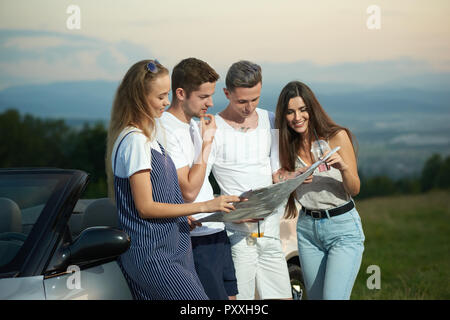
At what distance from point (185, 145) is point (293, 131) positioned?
0.79 meters

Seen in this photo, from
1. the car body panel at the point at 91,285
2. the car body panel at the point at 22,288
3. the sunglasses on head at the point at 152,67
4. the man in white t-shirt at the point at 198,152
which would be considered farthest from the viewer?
the man in white t-shirt at the point at 198,152

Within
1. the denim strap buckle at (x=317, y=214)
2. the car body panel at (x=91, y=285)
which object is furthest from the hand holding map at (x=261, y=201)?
the car body panel at (x=91, y=285)

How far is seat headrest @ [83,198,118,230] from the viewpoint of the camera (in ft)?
10.7

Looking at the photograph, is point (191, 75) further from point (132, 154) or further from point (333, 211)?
point (333, 211)

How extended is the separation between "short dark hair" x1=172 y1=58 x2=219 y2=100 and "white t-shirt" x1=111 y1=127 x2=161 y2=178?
0.64 meters

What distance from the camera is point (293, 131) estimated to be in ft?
11.3

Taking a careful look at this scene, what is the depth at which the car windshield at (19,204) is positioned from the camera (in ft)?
8.66

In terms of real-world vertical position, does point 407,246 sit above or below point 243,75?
below

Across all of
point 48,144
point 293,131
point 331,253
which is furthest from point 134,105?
point 48,144

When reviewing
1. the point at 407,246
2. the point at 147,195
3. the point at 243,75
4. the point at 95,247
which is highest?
the point at 243,75

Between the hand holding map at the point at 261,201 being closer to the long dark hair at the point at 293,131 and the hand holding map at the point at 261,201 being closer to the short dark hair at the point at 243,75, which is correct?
the long dark hair at the point at 293,131

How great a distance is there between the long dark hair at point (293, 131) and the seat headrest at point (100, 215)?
1.04m
